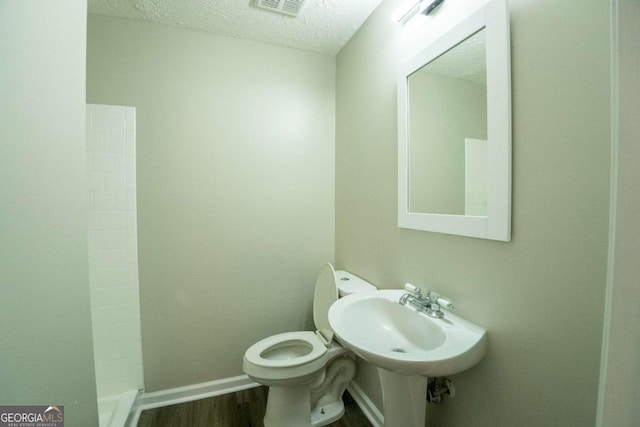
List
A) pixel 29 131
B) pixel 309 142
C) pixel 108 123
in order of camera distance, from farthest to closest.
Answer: pixel 309 142 → pixel 108 123 → pixel 29 131

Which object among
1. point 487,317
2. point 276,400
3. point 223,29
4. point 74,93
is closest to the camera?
point 74,93

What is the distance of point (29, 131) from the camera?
0.57 meters

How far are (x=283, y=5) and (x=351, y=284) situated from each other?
169cm

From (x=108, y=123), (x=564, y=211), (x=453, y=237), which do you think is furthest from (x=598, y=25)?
(x=108, y=123)

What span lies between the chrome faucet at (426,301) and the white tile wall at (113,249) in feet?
5.36

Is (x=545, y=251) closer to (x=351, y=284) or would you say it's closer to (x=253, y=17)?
(x=351, y=284)

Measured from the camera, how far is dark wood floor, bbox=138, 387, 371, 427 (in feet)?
4.73

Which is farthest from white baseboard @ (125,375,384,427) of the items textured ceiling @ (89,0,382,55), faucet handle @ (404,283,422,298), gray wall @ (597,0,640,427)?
textured ceiling @ (89,0,382,55)

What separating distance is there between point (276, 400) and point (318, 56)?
232 centimetres

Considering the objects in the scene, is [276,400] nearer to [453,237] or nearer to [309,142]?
[453,237]

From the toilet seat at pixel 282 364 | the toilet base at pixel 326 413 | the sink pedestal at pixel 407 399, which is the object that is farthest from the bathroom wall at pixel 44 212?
the toilet base at pixel 326 413

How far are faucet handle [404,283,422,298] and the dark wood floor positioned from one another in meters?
0.93

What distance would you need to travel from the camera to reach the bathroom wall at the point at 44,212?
0.52m

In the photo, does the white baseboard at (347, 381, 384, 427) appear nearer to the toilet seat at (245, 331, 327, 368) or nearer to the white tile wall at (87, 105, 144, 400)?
the toilet seat at (245, 331, 327, 368)
